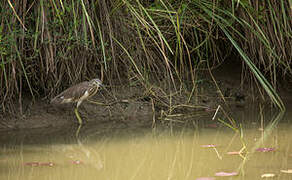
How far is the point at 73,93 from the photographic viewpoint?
4.20m

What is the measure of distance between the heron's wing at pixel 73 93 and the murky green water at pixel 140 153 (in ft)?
0.87

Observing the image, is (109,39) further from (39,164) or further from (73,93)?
(39,164)

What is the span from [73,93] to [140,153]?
43.1 inches

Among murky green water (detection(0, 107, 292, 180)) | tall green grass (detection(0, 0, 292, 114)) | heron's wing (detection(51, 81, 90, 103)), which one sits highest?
tall green grass (detection(0, 0, 292, 114))

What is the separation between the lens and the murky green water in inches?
114

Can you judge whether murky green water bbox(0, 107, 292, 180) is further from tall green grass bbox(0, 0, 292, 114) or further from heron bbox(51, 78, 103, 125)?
tall green grass bbox(0, 0, 292, 114)

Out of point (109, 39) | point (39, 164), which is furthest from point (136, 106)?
point (39, 164)

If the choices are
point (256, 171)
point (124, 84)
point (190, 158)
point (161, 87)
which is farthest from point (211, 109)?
point (256, 171)

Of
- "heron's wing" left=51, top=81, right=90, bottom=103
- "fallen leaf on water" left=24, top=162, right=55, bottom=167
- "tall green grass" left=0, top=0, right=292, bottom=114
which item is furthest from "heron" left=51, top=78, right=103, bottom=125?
"fallen leaf on water" left=24, top=162, right=55, bottom=167

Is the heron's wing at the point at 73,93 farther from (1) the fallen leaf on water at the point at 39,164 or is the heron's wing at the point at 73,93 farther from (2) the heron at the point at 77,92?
(1) the fallen leaf on water at the point at 39,164

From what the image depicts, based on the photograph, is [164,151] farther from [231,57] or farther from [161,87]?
[231,57]

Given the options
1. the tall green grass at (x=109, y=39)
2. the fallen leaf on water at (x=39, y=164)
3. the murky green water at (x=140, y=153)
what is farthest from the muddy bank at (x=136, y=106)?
the fallen leaf on water at (x=39, y=164)

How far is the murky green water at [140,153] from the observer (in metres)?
2.89

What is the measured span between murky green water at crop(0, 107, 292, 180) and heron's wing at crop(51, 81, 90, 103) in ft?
0.87
